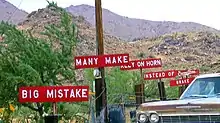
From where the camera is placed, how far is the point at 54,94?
34.2 feet

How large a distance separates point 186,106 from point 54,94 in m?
2.95

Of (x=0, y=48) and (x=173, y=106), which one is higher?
(x=0, y=48)

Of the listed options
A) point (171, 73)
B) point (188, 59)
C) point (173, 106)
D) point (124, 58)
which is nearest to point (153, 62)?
point (171, 73)

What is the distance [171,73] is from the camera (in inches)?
720

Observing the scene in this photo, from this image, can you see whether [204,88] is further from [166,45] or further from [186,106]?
[166,45]

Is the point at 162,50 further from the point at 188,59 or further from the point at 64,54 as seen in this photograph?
the point at 64,54

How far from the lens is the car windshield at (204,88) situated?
9980 millimetres

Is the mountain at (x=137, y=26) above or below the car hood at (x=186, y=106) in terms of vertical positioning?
above

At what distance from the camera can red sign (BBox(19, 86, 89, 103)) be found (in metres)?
10.4

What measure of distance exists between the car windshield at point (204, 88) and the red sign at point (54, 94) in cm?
202

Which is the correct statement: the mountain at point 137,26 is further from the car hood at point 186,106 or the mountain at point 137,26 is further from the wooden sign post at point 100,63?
the car hood at point 186,106

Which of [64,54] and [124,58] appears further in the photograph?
[64,54]

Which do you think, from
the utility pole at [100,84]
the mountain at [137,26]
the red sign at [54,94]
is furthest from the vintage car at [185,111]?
the mountain at [137,26]

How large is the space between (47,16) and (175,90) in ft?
157
